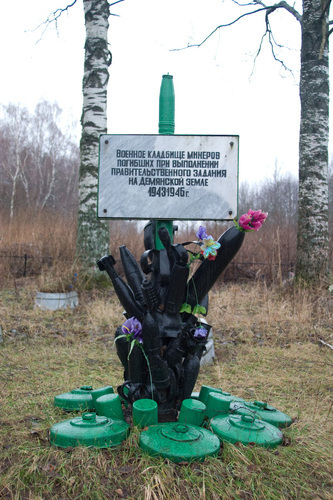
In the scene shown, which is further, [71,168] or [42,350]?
[71,168]

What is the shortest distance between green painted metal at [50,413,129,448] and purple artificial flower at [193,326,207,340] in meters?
0.60

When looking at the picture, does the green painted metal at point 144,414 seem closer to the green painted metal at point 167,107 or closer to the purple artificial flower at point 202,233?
the purple artificial flower at point 202,233

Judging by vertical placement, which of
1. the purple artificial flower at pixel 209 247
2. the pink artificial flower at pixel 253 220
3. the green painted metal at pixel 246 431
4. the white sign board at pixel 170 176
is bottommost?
the green painted metal at pixel 246 431

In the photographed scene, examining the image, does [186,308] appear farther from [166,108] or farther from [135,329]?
[166,108]

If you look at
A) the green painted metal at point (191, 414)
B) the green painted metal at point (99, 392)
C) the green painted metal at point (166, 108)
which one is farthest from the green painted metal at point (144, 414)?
the green painted metal at point (166, 108)

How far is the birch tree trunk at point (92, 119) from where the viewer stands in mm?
7453

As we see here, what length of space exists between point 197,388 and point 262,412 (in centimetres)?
122

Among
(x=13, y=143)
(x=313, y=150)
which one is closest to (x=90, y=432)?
(x=313, y=150)

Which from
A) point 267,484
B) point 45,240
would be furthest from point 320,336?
point 45,240

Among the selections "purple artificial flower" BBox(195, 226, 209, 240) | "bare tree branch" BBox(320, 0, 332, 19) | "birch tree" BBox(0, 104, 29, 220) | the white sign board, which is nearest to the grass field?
"purple artificial flower" BBox(195, 226, 209, 240)

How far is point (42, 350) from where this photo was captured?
4.81m

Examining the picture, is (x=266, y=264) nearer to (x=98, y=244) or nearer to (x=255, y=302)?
(x=255, y=302)

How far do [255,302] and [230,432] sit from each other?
5180 millimetres

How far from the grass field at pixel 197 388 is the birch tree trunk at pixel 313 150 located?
2.27 ft
